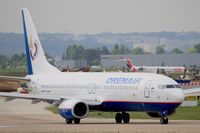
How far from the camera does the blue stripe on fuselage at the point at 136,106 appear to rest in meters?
62.5

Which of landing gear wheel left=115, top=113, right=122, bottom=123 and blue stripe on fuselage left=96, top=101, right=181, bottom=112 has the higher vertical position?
blue stripe on fuselage left=96, top=101, right=181, bottom=112

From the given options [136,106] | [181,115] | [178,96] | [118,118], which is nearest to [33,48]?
[118,118]

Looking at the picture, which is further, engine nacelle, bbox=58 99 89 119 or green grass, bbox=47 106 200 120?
green grass, bbox=47 106 200 120

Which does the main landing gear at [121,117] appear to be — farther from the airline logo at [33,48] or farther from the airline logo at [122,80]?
the airline logo at [33,48]

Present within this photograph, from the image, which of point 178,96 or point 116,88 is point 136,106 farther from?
point 178,96

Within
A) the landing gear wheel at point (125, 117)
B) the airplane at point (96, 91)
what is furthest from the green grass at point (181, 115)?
the landing gear wheel at point (125, 117)

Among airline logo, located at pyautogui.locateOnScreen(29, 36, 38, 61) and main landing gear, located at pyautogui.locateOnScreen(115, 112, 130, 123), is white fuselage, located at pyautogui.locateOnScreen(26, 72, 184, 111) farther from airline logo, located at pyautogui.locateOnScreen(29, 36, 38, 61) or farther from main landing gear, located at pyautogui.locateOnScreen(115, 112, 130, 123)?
airline logo, located at pyautogui.locateOnScreen(29, 36, 38, 61)

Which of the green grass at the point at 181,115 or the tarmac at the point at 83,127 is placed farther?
the green grass at the point at 181,115

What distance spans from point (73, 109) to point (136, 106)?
4.63m

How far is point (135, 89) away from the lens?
64250 mm

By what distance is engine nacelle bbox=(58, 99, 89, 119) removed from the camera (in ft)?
213

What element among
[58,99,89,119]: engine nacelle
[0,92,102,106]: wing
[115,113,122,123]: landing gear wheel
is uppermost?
[0,92,102,106]: wing

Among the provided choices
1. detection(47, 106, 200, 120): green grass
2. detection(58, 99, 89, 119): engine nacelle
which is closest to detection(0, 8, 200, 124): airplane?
detection(58, 99, 89, 119): engine nacelle

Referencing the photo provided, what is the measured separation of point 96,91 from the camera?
2655 inches
